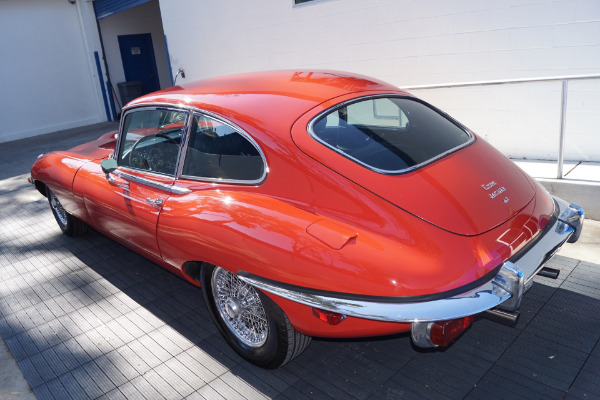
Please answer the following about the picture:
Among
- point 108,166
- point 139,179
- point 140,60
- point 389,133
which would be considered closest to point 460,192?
point 389,133

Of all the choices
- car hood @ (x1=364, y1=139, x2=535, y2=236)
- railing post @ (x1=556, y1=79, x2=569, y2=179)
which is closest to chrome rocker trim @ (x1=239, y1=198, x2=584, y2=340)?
car hood @ (x1=364, y1=139, x2=535, y2=236)

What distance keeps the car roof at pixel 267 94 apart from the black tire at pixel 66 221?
200 cm

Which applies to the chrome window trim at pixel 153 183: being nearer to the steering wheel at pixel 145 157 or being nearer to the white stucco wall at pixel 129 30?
the steering wheel at pixel 145 157

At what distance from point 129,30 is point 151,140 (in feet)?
40.9

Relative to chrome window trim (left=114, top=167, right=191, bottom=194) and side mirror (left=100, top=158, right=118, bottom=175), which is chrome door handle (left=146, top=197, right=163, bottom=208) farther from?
side mirror (left=100, top=158, right=118, bottom=175)

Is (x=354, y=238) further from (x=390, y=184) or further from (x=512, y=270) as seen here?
(x=512, y=270)

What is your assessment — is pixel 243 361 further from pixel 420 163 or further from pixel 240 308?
pixel 420 163

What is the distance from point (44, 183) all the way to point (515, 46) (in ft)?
18.3

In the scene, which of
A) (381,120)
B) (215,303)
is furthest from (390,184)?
(215,303)

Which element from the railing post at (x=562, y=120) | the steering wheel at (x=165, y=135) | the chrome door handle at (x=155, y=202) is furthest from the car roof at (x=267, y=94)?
the railing post at (x=562, y=120)

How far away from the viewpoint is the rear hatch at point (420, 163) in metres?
2.45

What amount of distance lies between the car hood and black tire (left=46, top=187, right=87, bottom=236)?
12.3 feet

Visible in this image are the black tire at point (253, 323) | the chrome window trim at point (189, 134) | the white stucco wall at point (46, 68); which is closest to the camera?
the black tire at point (253, 323)

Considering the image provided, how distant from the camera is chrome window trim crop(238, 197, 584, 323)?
2100 millimetres
